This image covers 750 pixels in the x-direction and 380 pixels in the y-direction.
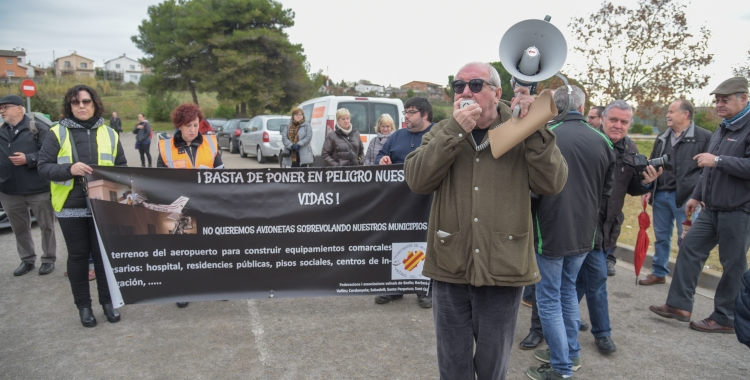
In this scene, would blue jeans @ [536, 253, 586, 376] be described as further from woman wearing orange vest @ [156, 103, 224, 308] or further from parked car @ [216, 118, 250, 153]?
parked car @ [216, 118, 250, 153]

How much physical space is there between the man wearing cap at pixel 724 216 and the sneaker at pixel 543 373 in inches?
71.2

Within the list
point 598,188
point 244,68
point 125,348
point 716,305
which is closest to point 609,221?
point 598,188

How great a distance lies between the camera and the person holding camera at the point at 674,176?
17.5 ft

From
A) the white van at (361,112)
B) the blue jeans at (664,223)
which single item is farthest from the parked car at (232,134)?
the blue jeans at (664,223)

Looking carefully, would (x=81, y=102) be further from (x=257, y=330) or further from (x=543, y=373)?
(x=543, y=373)

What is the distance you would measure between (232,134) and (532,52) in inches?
829

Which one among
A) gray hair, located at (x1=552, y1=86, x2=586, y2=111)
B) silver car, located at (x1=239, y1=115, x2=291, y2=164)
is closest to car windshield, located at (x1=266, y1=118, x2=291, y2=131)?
silver car, located at (x1=239, y1=115, x2=291, y2=164)

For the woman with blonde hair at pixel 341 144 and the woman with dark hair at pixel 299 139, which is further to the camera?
the woman with dark hair at pixel 299 139

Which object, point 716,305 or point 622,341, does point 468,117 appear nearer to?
point 622,341

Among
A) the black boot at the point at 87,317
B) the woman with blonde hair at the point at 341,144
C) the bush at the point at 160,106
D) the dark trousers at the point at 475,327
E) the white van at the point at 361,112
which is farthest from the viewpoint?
the bush at the point at 160,106

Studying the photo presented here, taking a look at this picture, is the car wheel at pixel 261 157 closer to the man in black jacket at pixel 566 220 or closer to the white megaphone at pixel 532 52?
the man in black jacket at pixel 566 220

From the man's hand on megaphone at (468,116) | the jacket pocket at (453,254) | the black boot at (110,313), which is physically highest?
the man's hand on megaphone at (468,116)

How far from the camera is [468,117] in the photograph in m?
2.11

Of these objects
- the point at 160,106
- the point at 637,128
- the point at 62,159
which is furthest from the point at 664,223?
the point at 160,106
